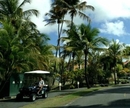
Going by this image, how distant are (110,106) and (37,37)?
53.6ft

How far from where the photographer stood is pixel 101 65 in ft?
169

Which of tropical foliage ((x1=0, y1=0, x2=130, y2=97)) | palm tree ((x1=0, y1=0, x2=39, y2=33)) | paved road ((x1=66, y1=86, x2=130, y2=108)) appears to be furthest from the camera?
palm tree ((x1=0, y1=0, x2=39, y2=33))

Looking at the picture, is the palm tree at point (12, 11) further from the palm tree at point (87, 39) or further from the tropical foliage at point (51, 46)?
the palm tree at point (87, 39)

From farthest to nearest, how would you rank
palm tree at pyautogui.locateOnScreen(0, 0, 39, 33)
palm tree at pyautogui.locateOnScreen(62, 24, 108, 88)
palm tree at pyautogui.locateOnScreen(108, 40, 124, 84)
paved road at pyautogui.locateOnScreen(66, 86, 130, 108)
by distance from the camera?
palm tree at pyautogui.locateOnScreen(108, 40, 124, 84) < palm tree at pyautogui.locateOnScreen(62, 24, 108, 88) < palm tree at pyautogui.locateOnScreen(0, 0, 39, 33) < paved road at pyautogui.locateOnScreen(66, 86, 130, 108)

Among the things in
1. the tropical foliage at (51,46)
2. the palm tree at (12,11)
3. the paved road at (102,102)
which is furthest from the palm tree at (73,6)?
the paved road at (102,102)

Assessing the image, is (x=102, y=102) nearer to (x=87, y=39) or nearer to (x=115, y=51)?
(x=87, y=39)

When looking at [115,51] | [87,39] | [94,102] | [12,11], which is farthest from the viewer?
[115,51]

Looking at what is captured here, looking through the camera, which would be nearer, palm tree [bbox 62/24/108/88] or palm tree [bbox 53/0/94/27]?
palm tree [bbox 62/24/108/88]

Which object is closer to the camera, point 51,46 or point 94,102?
point 94,102

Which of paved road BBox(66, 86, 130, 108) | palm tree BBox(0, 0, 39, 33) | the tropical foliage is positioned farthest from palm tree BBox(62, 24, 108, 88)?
paved road BBox(66, 86, 130, 108)

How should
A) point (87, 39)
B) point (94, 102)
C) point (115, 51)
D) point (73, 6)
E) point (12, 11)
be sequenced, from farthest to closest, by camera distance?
point (115, 51) → point (73, 6) → point (87, 39) → point (12, 11) → point (94, 102)

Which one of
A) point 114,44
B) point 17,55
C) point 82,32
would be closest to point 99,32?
point 82,32

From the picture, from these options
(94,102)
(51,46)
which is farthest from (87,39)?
(94,102)

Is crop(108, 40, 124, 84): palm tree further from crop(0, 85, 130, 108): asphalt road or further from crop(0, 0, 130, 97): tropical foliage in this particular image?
crop(0, 85, 130, 108): asphalt road
